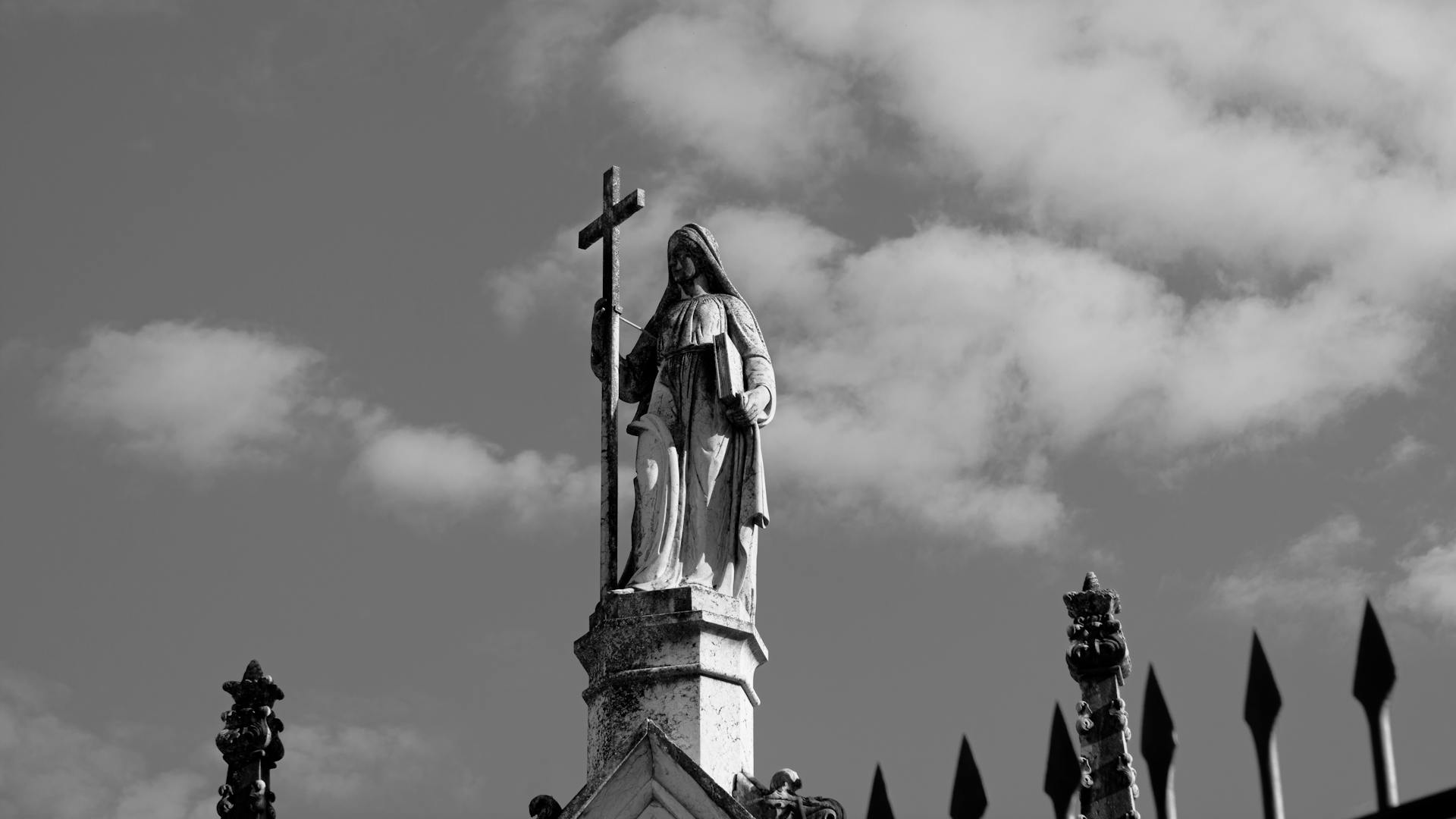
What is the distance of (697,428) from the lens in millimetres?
12484

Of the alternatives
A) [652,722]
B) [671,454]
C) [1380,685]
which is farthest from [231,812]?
[1380,685]

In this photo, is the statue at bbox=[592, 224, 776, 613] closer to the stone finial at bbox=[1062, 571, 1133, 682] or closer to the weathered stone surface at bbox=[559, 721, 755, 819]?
the weathered stone surface at bbox=[559, 721, 755, 819]

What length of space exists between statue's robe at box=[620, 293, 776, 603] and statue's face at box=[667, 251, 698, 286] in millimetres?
259

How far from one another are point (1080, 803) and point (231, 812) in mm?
4848

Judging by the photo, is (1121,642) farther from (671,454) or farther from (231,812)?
(231,812)

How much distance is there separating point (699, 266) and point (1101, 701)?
4628 millimetres

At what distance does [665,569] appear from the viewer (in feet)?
39.3

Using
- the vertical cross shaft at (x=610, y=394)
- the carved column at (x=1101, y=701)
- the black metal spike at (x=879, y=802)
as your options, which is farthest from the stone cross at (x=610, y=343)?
the black metal spike at (x=879, y=802)

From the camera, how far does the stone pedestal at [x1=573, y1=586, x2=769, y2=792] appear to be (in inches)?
446

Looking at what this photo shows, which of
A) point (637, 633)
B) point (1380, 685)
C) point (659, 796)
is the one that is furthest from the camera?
point (637, 633)

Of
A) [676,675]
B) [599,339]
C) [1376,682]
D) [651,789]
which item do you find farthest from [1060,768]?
[599,339]

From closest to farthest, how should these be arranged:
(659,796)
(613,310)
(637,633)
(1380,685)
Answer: (1380,685) → (659,796) → (637,633) → (613,310)

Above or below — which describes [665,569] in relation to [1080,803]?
above

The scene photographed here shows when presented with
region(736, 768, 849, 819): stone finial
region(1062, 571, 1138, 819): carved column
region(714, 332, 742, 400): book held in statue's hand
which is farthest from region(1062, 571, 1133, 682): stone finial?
region(714, 332, 742, 400): book held in statue's hand
